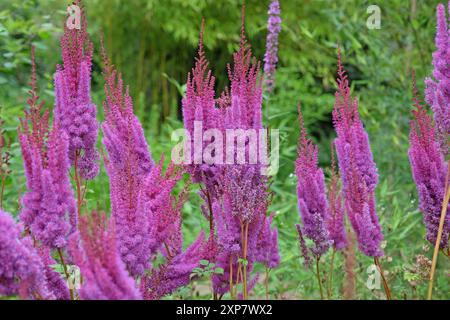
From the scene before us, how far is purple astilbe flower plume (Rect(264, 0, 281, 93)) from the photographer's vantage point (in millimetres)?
2646

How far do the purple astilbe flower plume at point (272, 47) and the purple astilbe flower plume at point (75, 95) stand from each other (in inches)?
38.4

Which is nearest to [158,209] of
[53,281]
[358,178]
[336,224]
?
[53,281]

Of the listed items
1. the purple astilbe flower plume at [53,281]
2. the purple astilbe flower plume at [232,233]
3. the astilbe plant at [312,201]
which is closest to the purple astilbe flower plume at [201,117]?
the purple astilbe flower plume at [232,233]

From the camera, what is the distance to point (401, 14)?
4277 millimetres

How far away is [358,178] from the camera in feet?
5.84

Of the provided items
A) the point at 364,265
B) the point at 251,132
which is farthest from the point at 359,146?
the point at 364,265

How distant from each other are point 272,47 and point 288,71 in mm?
3053

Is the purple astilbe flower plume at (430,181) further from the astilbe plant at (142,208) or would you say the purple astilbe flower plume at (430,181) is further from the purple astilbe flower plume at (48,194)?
the purple astilbe flower plume at (48,194)

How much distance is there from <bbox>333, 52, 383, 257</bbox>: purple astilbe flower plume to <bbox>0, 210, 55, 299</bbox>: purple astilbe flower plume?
0.83 meters

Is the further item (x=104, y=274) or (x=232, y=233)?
(x=232, y=233)

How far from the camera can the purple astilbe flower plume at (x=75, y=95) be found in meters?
1.77

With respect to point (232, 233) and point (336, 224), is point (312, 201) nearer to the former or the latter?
point (336, 224)

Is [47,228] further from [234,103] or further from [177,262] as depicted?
[234,103]

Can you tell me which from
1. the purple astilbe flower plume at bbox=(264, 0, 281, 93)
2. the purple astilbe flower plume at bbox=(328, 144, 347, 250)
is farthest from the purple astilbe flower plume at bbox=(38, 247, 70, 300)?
the purple astilbe flower plume at bbox=(264, 0, 281, 93)
